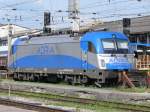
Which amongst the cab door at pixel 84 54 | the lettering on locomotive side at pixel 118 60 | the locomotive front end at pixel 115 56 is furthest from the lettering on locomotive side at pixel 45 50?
the lettering on locomotive side at pixel 118 60

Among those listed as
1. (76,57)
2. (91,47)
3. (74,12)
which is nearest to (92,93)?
(91,47)

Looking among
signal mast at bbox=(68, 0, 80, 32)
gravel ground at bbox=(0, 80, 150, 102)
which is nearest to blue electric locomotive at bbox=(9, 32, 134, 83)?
gravel ground at bbox=(0, 80, 150, 102)

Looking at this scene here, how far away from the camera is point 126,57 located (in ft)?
93.2

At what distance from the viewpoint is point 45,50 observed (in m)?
32.4

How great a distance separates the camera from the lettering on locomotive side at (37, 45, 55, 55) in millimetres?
31750

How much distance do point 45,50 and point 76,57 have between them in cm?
388

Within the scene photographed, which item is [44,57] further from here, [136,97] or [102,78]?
[136,97]

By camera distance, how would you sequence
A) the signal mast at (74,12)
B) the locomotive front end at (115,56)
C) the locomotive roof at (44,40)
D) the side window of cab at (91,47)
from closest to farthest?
the locomotive front end at (115,56)
the side window of cab at (91,47)
the locomotive roof at (44,40)
the signal mast at (74,12)

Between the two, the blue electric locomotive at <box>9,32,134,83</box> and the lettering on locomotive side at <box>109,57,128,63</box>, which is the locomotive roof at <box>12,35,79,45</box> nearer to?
the blue electric locomotive at <box>9,32,134,83</box>

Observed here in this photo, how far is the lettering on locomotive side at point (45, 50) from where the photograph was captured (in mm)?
31750

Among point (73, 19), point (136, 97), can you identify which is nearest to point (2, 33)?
point (73, 19)

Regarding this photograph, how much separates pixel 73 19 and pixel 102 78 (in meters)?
12.6

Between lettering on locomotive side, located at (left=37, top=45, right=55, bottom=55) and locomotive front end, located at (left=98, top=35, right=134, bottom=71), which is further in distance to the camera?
lettering on locomotive side, located at (left=37, top=45, right=55, bottom=55)

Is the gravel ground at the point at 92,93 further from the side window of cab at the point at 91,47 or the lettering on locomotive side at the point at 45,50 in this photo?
the lettering on locomotive side at the point at 45,50
